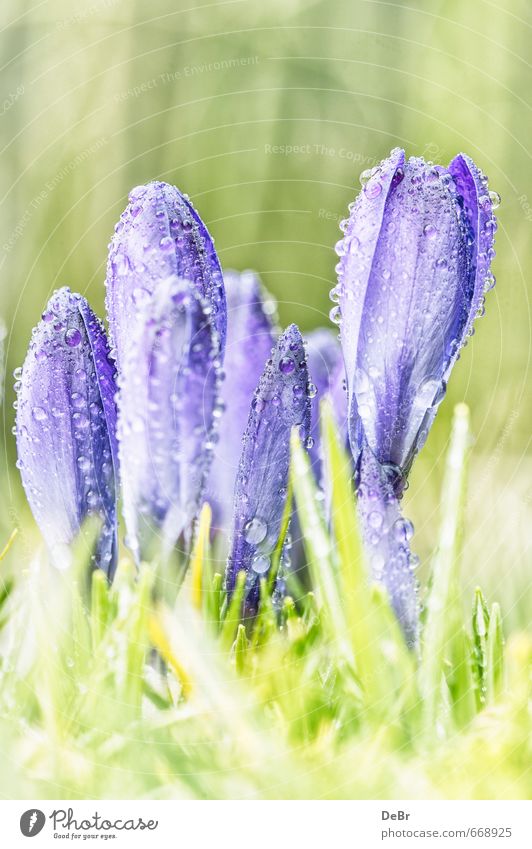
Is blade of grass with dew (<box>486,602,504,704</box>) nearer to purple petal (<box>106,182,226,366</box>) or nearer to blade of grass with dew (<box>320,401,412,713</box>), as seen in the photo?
blade of grass with dew (<box>320,401,412,713</box>)

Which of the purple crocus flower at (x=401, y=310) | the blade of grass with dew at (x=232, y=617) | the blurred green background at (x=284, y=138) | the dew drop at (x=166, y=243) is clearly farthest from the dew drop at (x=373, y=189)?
the blurred green background at (x=284, y=138)

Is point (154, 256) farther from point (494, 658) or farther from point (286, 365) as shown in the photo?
point (494, 658)

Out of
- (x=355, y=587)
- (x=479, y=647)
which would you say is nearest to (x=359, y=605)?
(x=355, y=587)

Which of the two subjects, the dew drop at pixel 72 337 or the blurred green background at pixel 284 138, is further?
the blurred green background at pixel 284 138

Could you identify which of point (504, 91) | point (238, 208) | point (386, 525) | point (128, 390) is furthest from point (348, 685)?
point (504, 91)

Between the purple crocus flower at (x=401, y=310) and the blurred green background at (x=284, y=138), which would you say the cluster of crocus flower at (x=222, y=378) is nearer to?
the purple crocus flower at (x=401, y=310)
